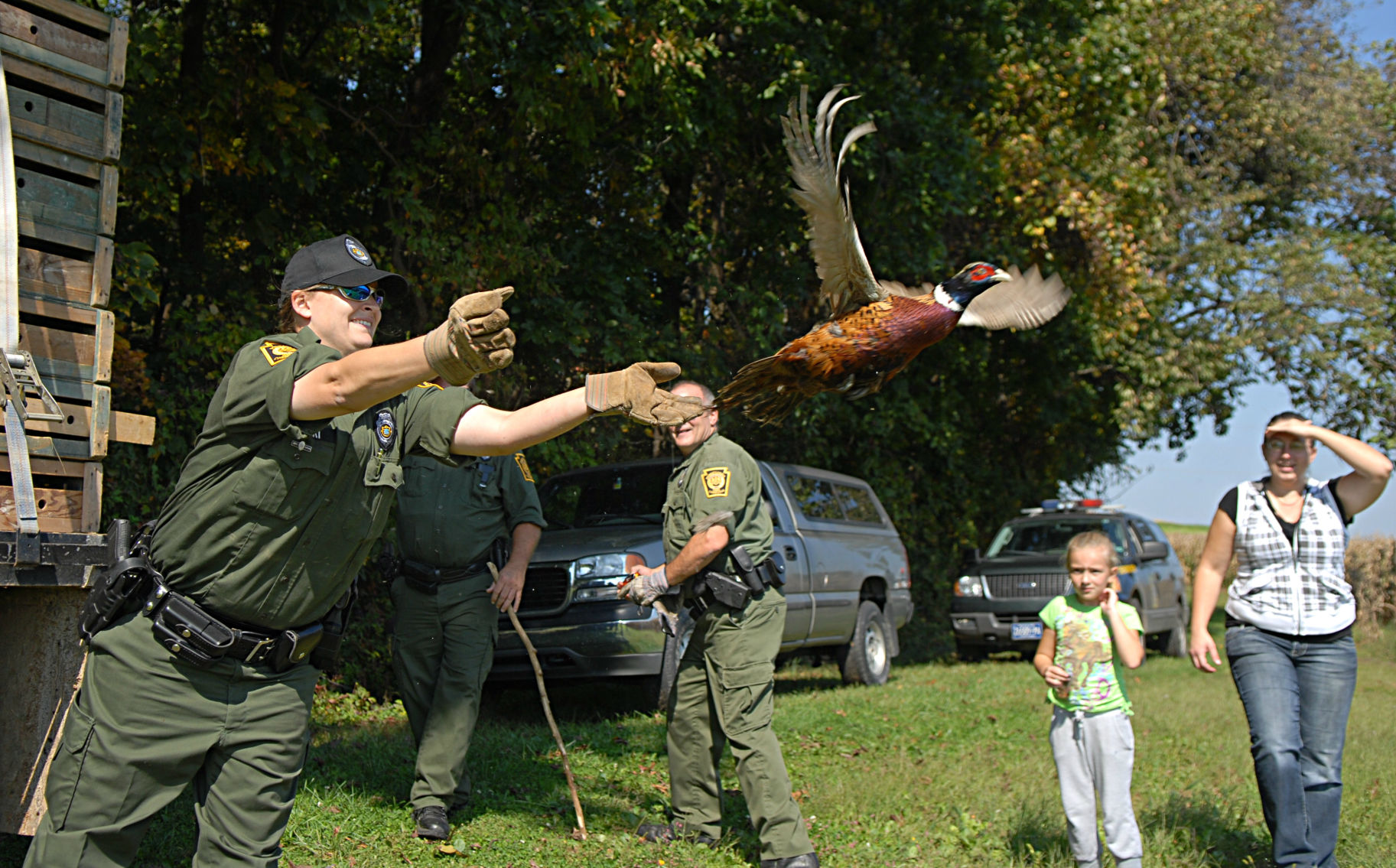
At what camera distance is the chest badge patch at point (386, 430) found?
9.31 feet

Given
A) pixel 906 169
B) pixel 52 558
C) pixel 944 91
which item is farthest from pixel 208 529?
pixel 944 91

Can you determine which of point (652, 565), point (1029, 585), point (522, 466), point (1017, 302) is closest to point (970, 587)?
point (1029, 585)

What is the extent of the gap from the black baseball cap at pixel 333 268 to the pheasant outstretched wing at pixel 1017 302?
3481mm

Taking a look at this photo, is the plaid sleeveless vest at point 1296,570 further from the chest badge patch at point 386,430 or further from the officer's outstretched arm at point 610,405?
the chest badge patch at point 386,430

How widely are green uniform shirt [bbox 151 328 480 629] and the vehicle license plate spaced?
10.7 m

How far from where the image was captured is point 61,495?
12.7 feet

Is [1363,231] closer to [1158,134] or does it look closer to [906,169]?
[1158,134]

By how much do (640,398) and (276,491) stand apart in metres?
0.94

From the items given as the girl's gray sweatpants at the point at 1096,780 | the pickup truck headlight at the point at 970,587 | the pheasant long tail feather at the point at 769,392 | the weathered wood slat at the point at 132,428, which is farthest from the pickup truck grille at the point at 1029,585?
the weathered wood slat at the point at 132,428

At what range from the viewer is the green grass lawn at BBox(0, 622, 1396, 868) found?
474 centimetres

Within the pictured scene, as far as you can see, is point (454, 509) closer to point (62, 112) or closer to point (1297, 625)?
point (62, 112)

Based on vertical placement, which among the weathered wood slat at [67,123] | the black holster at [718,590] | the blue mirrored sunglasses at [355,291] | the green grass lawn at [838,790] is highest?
the weathered wood slat at [67,123]

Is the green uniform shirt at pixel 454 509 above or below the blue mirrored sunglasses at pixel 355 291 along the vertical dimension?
below

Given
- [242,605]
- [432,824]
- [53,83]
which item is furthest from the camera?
[432,824]
